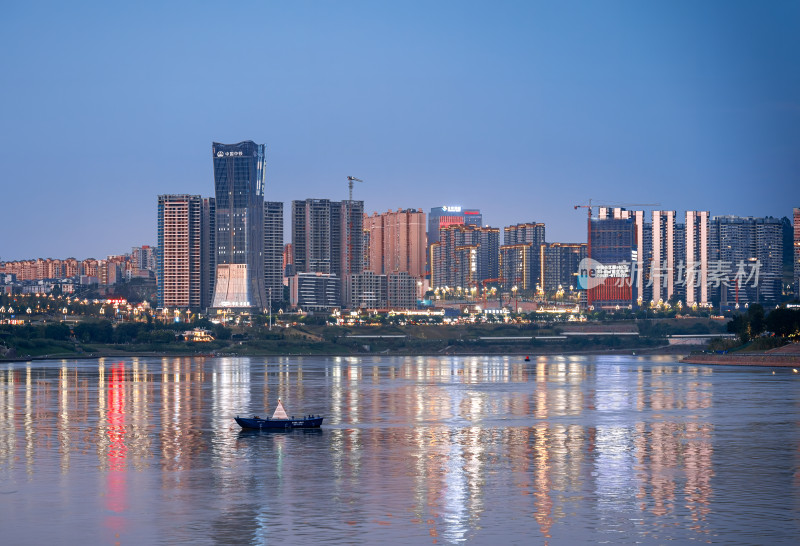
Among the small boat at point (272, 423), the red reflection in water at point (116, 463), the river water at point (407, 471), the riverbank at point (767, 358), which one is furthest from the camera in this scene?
the riverbank at point (767, 358)

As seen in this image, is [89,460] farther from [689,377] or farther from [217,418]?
[689,377]

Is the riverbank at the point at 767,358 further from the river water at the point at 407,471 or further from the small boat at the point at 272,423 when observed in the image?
the small boat at the point at 272,423

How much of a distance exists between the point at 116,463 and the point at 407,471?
43.8 ft

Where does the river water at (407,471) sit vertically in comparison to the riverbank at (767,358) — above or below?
above

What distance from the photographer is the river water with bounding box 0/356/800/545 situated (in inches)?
1208

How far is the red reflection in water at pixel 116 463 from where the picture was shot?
3291 centimetres

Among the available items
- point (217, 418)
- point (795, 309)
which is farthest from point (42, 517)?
point (795, 309)

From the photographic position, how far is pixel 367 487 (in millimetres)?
38125

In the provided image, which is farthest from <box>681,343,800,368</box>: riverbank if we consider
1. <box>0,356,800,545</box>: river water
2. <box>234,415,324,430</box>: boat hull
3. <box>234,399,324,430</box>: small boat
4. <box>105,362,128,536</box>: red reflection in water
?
<box>234,415,324,430</box>: boat hull

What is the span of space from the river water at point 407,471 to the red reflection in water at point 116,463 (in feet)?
0.51

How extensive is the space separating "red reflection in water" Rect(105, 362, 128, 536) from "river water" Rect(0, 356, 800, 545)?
0.16m

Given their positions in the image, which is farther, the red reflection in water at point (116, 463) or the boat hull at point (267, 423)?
the boat hull at point (267, 423)

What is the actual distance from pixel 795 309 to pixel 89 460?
129 meters

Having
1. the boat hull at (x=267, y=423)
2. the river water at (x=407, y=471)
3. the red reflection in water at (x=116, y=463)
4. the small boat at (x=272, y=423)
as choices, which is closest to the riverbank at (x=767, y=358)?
the river water at (x=407, y=471)
